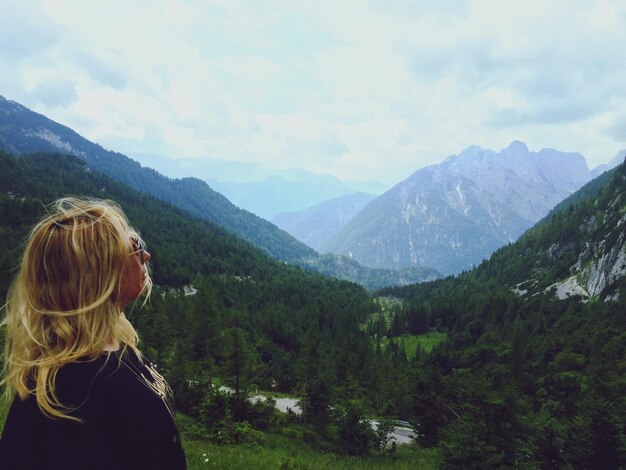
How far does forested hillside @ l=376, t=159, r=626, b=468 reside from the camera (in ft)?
82.0

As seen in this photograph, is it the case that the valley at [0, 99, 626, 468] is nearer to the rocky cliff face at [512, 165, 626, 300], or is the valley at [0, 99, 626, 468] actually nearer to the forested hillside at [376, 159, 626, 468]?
the forested hillside at [376, 159, 626, 468]

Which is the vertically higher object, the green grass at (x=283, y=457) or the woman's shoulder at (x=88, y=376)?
the woman's shoulder at (x=88, y=376)

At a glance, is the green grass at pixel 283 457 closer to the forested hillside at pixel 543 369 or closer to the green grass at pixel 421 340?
the forested hillside at pixel 543 369

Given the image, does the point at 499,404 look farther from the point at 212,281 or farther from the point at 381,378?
the point at 212,281

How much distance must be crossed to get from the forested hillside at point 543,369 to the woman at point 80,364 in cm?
2389

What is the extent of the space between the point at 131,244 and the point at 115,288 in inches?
15.1

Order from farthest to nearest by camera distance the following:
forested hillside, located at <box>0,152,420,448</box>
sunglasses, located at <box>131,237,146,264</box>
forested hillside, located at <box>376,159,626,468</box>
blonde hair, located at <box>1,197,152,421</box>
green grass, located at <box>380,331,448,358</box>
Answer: green grass, located at <box>380,331,448,358</box>
forested hillside, located at <box>0,152,420,448</box>
forested hillside, located at <box>376,159,626,468</box>
sunglasses, located at <box>131,237,146,264</box>
blonde hair, located at <box>1,197,152,421</box>

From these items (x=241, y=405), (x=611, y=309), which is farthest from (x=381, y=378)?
(x=611, y=309)

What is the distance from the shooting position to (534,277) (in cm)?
19175

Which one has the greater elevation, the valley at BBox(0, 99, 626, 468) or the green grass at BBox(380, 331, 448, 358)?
the valley at BBox(0, 99, 626, 468)

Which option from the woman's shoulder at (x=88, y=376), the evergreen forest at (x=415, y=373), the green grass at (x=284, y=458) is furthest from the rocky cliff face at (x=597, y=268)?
the woman's shoulder at (x=88, y=376)

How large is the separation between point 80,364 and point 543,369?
83.1m

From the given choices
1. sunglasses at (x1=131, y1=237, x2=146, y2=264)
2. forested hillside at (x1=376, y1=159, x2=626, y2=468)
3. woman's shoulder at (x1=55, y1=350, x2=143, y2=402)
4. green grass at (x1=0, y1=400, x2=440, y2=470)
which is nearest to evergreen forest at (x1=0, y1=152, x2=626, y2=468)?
forested hillside at (x1=376, y1=159, x2=626, y2=468)

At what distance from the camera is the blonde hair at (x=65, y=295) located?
121 inches
